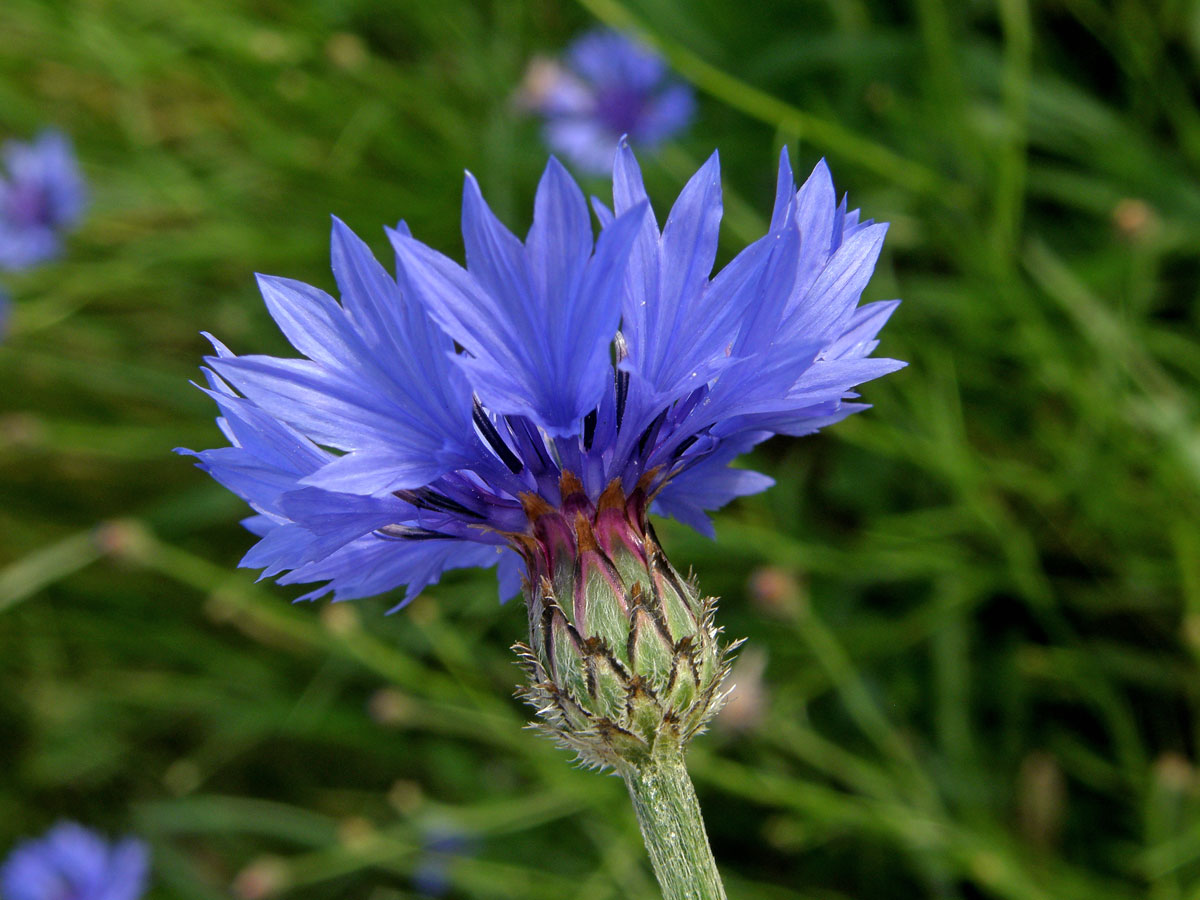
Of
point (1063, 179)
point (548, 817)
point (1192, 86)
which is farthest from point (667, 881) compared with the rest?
point (1192, 86)

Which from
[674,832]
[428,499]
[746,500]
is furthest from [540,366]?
[746,500]

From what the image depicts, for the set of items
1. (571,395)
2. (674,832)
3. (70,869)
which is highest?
(70,869)

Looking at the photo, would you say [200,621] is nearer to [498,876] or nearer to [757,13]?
[498,876]

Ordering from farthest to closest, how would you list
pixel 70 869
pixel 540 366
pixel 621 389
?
1. pixel 70 869
2. pixel 621 389
3. pixel 540 366

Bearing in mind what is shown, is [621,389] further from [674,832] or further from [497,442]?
[674,832]

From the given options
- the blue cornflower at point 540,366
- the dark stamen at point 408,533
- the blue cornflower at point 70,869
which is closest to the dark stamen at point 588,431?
the blue cornflower at point 540,366

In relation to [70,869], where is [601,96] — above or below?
above

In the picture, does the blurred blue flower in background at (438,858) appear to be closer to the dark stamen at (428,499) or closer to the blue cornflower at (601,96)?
the dark stamen at (428,499)
